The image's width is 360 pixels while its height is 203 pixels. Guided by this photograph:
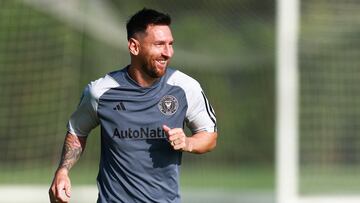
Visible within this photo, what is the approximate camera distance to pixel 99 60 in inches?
575

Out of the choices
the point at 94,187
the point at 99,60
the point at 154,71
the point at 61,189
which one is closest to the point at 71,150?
the point at 61,189

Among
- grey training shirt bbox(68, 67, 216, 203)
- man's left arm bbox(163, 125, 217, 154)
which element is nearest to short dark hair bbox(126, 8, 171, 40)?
grey training shirt bbox(68, 67, 216, 203)

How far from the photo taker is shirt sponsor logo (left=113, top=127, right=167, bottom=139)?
20.4ft

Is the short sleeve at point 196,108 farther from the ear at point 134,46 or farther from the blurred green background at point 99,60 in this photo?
the blurred green background at point 99,60

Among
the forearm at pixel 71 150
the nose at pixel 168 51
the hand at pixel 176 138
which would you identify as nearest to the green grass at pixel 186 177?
the forearm at pixel 71 150

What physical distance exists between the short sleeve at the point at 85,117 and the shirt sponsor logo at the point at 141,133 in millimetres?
219

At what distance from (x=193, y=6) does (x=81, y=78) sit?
2.69 metres

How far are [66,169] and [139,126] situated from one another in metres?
0.52

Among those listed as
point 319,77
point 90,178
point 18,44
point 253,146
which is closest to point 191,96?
point 319,77

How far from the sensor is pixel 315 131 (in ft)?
40.4

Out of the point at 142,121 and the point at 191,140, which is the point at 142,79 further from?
the point at 191,140

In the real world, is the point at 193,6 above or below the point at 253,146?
above

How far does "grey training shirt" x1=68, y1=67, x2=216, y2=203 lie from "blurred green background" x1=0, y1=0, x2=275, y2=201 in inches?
248

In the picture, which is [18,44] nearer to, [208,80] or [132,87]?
[208,80]
